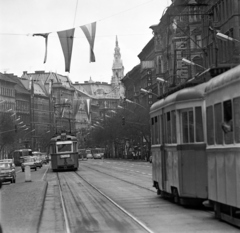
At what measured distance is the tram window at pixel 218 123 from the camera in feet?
45.4

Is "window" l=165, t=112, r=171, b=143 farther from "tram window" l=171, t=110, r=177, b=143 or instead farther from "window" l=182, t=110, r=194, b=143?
"window" l=182, t=110, r=194, b=143

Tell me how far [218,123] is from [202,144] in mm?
2779

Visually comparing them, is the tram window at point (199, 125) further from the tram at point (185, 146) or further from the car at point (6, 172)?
the car at point (6, 172)

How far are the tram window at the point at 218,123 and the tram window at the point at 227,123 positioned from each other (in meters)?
0.33

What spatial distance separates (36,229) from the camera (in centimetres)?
1534

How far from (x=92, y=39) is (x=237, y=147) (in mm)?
13236

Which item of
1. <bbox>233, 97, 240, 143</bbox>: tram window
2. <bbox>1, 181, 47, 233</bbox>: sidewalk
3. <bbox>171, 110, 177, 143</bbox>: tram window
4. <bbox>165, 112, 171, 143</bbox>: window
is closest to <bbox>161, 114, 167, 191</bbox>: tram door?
<bbox>165, 112, 171, 143</bbox>: window

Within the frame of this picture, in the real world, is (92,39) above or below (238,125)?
above

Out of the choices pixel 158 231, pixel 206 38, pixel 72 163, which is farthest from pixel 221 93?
pixel 206 38

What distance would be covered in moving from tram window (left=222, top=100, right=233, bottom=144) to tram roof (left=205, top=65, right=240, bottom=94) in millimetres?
400

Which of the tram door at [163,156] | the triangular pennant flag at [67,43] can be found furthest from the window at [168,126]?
the triangular pennant flag at [67,43]

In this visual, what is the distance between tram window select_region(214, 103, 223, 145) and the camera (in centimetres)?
1384

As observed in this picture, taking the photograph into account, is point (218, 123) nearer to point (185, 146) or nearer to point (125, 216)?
point (185, 146)

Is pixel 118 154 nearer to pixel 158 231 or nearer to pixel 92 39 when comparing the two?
pixel 92 39
